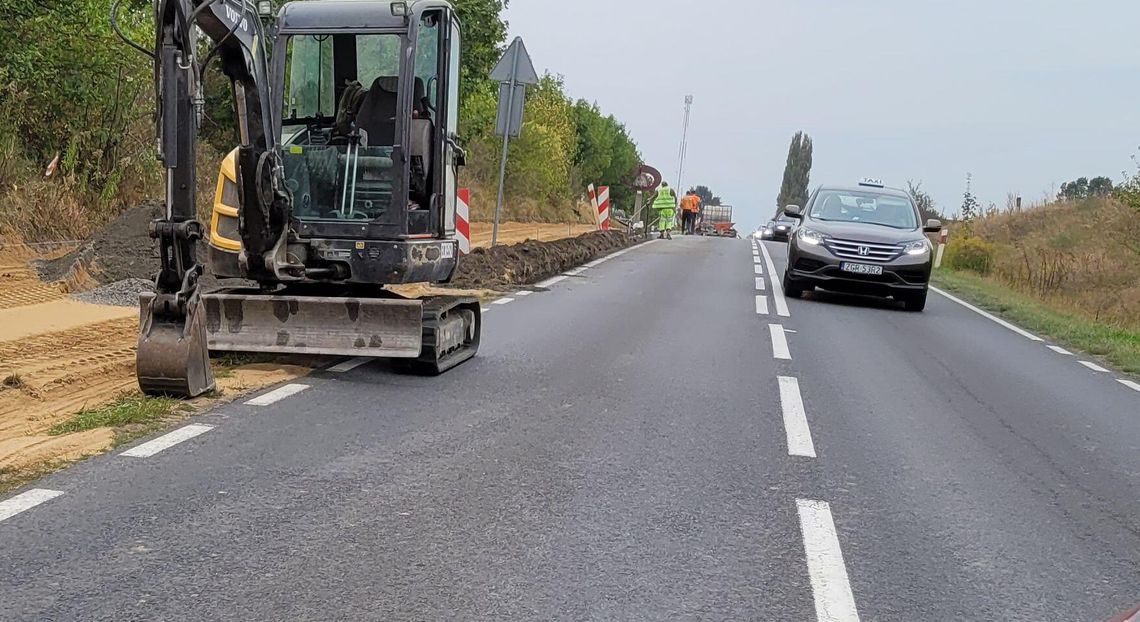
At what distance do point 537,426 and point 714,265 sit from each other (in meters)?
16.2

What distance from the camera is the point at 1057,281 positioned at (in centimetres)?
2445

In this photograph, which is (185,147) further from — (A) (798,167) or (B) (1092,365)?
(A) (798,167)

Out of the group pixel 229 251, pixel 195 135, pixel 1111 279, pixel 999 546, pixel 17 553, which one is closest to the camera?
pixel 17 553

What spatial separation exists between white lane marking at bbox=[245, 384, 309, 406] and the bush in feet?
83.4

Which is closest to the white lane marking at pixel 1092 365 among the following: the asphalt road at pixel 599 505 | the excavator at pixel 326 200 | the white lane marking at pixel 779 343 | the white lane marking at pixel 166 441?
the asphalt road at pixel 599 505

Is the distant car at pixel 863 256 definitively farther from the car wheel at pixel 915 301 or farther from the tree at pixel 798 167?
the tree at pixel 798 167

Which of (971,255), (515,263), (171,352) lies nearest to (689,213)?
(971,255)

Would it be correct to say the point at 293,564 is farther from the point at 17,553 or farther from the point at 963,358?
the point at 963,358

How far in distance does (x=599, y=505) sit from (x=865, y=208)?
12.7m

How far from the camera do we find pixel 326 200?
8453mm

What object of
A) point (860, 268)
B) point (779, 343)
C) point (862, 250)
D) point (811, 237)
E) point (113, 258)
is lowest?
point (779, 343)

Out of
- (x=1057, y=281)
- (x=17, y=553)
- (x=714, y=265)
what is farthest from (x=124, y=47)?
(x=1057, y=281)

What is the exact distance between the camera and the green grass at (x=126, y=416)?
5.88m

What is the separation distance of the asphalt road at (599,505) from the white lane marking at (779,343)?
954mm
